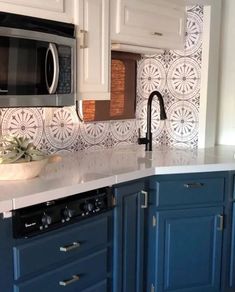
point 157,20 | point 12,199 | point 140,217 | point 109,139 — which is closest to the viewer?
point 12,199

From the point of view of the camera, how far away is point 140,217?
7.61 feet

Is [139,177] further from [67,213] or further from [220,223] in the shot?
[220,223]

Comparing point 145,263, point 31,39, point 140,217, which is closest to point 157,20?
point 31,39

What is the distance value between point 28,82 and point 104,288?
1078 mm

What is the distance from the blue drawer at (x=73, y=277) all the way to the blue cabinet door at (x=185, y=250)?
17.6 inches

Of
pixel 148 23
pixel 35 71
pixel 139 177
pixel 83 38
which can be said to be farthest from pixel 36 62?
pixel 148 23

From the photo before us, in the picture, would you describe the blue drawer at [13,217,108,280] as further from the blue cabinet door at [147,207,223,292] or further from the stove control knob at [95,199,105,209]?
the blue cabinet door at [147,207,223,292]

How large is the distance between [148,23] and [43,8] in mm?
871

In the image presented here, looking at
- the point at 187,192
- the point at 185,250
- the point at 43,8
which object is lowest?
the point at 185,250

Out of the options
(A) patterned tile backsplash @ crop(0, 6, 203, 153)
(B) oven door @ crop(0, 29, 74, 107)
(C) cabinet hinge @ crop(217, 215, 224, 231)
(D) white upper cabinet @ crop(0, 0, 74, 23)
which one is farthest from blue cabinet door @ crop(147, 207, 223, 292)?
(D) white upper cabinet @ crop(0, 0, 74, 23)

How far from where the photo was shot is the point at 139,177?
2242 millimetres

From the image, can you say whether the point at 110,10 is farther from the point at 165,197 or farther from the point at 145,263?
the point at 145,263

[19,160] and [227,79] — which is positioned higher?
[227,79]

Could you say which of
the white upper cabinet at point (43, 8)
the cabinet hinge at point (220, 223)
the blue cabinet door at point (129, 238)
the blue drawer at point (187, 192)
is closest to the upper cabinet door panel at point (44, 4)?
the white upper cabinet at point (43, 8)
